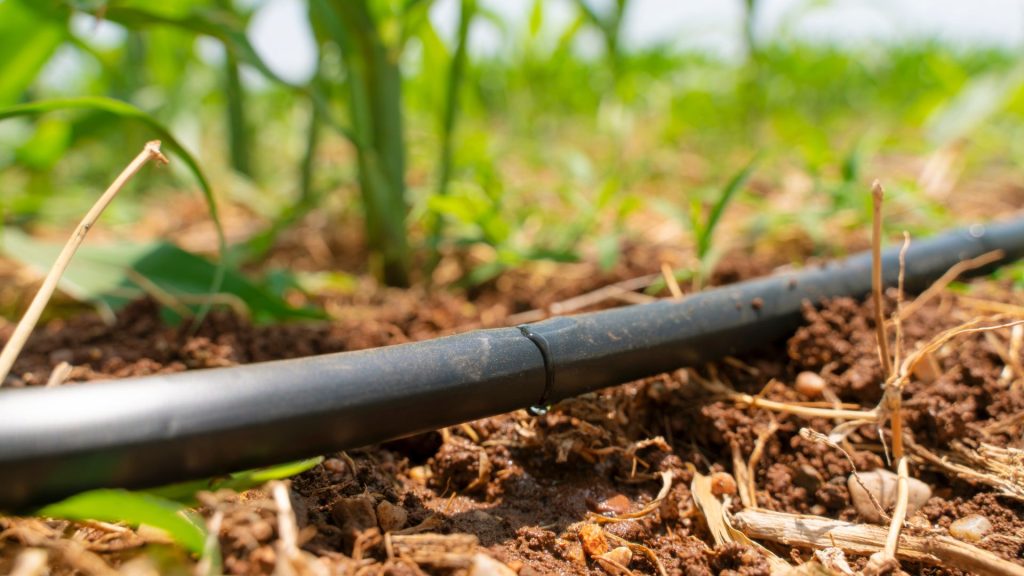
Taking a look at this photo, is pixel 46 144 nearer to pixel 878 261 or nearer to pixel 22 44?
pixel 22 44

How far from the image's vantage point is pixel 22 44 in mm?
1479

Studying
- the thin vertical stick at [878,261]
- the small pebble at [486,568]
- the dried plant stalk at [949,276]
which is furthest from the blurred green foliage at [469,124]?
Result: the small pebble at [486,568]

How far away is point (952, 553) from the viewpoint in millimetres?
743

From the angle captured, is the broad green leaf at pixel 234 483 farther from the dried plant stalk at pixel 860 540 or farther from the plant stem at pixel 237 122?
the plant stem at pixel 237 122

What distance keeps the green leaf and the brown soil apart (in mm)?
34

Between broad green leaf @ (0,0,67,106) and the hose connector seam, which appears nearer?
the hose connector seam

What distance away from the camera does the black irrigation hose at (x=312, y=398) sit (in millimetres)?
610

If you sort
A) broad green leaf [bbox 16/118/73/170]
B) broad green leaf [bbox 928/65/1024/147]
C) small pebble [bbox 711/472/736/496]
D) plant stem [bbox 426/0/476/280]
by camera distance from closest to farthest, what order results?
small pebble [bbox 711/472/736/496], plant stem [bbox 426/0/476/280], broad green leaf [bbox 16/118/73/170], broad green leaf [bbox 928/65/1024/147]

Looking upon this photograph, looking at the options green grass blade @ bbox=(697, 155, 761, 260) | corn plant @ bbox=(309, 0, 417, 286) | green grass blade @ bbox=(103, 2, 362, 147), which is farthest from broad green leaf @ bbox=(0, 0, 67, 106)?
green grass blade @ bbox=(697, 155, 761, 260)

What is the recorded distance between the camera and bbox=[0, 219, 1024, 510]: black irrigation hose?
61cm

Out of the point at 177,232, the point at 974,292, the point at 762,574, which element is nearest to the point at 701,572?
the point at 762,574

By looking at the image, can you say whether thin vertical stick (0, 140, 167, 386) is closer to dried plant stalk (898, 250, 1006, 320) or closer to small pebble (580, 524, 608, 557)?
small pebble (580, 524, 608, 557)

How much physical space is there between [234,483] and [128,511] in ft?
0.39

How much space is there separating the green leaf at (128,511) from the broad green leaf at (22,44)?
113cm
